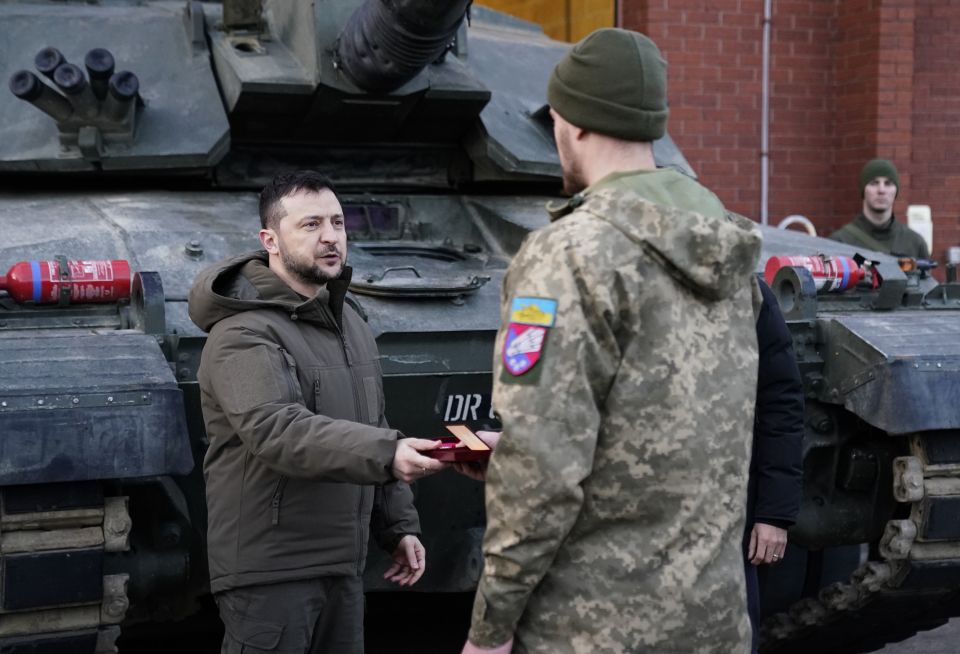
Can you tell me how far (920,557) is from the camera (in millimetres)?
4996

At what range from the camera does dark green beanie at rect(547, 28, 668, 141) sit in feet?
8.68

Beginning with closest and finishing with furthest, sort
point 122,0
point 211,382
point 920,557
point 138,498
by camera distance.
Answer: point 211,382
point 138,498
point 920,557
point 122,0

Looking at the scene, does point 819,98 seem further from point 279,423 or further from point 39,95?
point 279,423

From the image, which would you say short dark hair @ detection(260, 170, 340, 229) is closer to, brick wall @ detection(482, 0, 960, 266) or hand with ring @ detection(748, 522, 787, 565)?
hand with ring @ detection(748, 522, 787, 565)

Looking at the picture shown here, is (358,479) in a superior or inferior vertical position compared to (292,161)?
inferior

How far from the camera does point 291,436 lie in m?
3.16

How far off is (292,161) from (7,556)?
263 cm

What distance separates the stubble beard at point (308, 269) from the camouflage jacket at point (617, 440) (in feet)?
3.40

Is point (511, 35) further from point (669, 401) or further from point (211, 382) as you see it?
point (669, 401)

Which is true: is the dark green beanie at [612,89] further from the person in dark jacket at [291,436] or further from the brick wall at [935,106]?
Answer: the brick wall at [935,106]

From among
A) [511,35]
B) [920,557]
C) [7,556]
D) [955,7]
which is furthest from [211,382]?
[955,7]

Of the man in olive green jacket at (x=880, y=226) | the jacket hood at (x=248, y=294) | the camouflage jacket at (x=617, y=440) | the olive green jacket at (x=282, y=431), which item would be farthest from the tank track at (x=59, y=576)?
the man in olive green jacket at (x=880, y=226)

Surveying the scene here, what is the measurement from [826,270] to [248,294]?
108 inches

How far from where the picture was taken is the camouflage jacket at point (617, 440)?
7.97ft
